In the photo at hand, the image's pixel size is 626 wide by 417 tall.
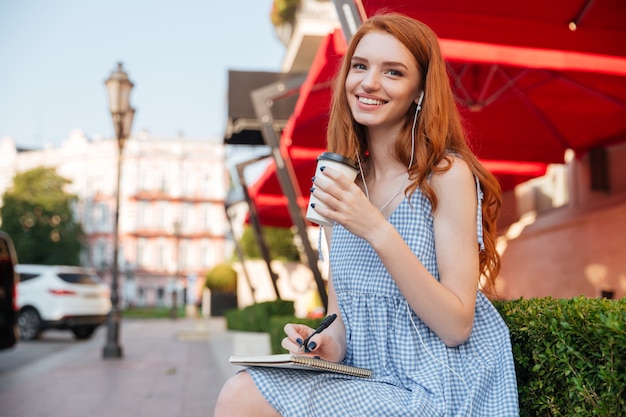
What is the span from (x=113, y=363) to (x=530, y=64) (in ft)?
26.7

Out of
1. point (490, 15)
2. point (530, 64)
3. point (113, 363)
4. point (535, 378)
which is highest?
point (490, 15)

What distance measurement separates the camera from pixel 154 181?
222 ft

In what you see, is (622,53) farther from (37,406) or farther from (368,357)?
(37,406)

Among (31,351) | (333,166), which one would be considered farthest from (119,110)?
(333,166)

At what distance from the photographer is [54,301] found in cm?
1609

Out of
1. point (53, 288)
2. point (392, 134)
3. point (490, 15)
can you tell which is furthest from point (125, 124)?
point (392, 134)

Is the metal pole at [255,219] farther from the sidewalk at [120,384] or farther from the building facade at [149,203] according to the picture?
the building facade at [149,203]

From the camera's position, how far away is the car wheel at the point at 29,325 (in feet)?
52.4

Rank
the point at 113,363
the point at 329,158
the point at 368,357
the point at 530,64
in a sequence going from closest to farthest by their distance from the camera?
1. the point at 329,158
2. the point at 368,357
3. the point at 530,64
4. the point at 113,363

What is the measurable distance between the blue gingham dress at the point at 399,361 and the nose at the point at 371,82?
344 millimetres

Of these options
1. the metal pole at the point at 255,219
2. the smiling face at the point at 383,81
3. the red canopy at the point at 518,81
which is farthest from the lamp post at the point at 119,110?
the smiling face at the point at 383,81

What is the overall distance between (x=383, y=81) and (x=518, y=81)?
4.74 meters

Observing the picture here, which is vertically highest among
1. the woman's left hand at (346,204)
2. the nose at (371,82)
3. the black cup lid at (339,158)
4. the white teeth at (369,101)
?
the nose at (371,82)

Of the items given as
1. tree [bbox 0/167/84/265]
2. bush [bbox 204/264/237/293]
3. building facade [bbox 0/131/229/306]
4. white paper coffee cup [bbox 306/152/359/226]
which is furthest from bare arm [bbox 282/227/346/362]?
building facade [bbox 0/131/229/306]
